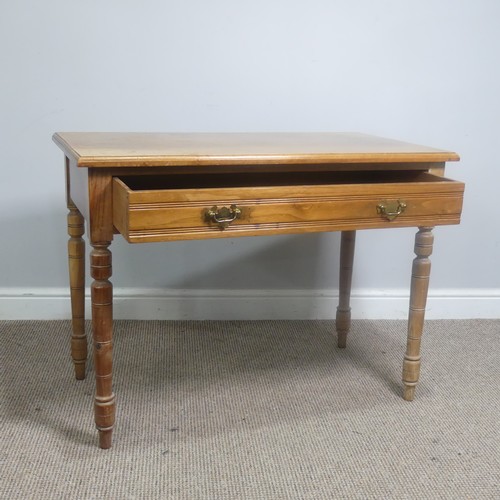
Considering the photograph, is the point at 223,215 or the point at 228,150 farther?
the point at 228,150

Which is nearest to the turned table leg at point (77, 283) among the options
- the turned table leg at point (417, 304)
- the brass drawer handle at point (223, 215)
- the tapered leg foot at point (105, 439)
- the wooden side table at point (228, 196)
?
the wooden side table at point (228, 196)

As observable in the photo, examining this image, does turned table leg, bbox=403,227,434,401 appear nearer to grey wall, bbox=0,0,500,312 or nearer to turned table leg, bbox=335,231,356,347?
turned table leg, bbox=335,231,356,347

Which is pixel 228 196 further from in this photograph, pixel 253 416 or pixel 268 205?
pixel 253 416

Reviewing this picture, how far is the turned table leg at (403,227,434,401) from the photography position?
1.64m

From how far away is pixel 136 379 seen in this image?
1837 mm

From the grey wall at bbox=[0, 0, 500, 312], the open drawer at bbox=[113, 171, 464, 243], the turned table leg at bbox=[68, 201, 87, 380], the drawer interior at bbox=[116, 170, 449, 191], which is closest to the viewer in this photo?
the open drawer at bbox=[113, 171, 464, 243]

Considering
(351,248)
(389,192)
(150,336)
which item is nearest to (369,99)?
(351,248)

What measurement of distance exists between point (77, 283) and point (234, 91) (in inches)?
30.1

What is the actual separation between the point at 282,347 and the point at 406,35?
103cm

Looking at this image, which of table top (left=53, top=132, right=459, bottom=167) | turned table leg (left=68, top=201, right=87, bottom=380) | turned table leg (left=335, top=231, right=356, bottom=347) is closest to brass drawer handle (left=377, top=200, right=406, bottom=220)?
table top (left=53, top=132, right=459, bottom=167)

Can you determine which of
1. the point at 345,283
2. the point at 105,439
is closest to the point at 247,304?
the point at 345,283

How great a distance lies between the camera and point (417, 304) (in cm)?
170

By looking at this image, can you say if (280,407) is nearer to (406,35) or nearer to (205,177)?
(205,177)

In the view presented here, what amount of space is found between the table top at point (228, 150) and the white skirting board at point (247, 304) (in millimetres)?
631
